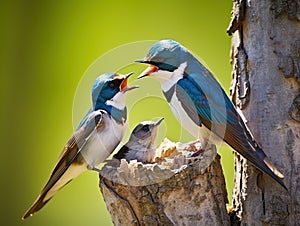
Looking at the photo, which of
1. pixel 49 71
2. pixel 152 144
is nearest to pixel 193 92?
pixel 152 144

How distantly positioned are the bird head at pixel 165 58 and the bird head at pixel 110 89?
312 mm

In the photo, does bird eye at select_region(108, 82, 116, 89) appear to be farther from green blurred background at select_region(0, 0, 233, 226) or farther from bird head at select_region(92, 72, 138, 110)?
green blurred background at select_region(0, 0, 233, 226)

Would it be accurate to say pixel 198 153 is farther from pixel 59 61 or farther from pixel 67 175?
pixel 59 61

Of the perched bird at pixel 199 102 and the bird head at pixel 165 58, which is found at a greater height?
the bird head at pixel 165 58

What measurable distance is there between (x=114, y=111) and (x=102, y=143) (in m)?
0.14

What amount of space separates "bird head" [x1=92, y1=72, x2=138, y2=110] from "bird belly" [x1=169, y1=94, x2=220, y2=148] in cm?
36

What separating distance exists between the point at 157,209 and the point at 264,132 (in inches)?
17.0

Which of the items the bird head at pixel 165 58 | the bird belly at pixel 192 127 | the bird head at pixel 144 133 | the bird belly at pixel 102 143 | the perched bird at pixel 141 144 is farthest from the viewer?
the bird head at pixel 144 133

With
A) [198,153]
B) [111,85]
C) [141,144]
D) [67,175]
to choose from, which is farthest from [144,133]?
[198,153]

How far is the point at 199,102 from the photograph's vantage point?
3.27 metres

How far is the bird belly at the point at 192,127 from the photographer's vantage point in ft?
10.6

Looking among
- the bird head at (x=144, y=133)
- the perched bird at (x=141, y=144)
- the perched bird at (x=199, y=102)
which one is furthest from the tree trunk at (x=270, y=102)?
the bird head at (x=144, y=133)

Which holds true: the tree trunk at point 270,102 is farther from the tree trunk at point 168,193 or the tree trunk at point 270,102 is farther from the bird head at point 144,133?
the bird head at point 144,133

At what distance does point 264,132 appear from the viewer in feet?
10.4
